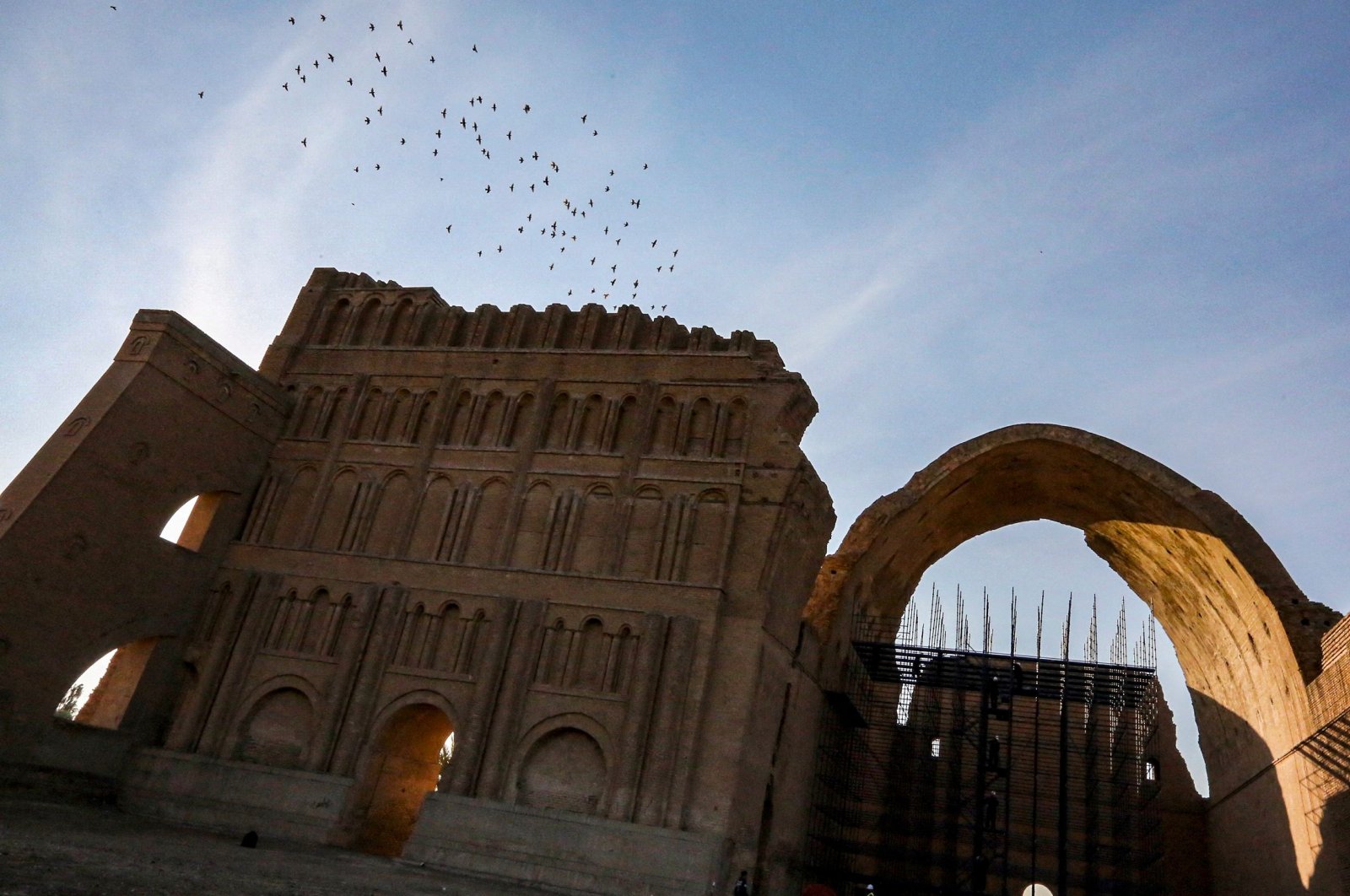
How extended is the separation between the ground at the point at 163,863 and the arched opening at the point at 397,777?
166cm

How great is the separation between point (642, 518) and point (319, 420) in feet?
32.8

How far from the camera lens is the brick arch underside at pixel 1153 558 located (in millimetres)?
20844

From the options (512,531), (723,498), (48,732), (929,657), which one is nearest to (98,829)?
(48,732)

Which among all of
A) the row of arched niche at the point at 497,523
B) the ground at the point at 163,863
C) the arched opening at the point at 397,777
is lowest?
the ground at the point at 163,863

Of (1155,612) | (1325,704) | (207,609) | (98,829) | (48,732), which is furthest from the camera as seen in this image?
(1155,612)

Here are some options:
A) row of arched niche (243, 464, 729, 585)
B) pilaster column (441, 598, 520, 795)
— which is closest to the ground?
pilaster column (441, 598, 520, 795)

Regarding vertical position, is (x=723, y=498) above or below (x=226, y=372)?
below

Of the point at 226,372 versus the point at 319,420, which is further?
the point at 319,420

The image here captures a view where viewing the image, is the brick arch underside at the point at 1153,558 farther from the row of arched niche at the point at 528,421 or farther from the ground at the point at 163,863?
the ground at the point at 163,863

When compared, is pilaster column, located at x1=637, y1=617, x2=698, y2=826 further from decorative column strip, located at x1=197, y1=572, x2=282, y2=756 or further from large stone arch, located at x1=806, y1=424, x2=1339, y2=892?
decorative column strip, located at x1=197, y1=572, x2=282, y2=756

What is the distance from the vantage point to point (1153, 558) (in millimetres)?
26312

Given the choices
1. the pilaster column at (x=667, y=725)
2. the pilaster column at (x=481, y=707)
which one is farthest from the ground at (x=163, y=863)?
the pilaster column at (x=667, y=725)

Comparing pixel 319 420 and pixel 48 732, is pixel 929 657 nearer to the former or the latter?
pixel 319 420

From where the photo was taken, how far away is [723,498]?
21.7 meters
